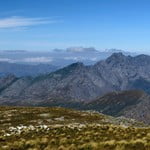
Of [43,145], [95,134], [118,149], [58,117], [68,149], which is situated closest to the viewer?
[118,149]

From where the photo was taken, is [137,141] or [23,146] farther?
[23,146]

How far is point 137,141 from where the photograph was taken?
27.1 m

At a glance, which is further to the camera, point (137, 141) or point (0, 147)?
point (0, 147)

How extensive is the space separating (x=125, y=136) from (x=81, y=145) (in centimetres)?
556

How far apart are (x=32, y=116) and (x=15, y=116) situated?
10.5 feet

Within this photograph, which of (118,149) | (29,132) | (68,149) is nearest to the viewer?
(118,149)

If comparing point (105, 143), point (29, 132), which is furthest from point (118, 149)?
point (29, 132)

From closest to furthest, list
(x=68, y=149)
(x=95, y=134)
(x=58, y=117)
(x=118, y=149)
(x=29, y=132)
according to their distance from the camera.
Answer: (x=118, y=149) → (x=68, y=149) → (x=95, y=134) → (x=29, y=132) → (x=58, y=117)

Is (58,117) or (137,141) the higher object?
(137,141)

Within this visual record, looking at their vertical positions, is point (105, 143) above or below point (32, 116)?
above

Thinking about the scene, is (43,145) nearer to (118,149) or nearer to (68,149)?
(68,149)

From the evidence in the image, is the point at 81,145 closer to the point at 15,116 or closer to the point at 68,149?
the point at 68,149

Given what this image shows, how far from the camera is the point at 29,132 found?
39.8m

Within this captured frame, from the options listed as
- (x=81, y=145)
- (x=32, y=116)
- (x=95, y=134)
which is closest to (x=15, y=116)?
(x=32, y=116)
